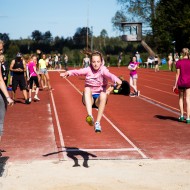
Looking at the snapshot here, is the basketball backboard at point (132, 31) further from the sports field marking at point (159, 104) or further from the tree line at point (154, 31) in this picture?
the sports field marking at point (159, 104)

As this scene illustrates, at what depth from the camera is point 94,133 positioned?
9750mm

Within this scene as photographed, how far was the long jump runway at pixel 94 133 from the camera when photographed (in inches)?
302

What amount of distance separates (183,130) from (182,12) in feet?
133

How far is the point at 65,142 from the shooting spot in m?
8.69

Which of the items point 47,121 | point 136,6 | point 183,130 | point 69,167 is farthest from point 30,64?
point 136,6

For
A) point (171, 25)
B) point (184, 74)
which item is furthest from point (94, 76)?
point (171, 25)

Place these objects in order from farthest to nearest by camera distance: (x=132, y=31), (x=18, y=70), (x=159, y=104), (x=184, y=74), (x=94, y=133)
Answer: (x=132, y=31), (x=159, y=104), (x=18, y=70), (x=184, y=74), (x=94, y=133)

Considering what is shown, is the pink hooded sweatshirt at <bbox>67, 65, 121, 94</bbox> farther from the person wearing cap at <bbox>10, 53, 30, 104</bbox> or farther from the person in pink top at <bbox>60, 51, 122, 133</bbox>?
the person wearing cap at <bbox>10, 53, 30, 104</bbox>

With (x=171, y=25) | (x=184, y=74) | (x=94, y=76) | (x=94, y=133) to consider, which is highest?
(x=171, y=25)

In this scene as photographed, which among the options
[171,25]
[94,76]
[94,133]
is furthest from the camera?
[171,25]

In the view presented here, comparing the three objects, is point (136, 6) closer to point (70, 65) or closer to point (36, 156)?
point (70, 65)

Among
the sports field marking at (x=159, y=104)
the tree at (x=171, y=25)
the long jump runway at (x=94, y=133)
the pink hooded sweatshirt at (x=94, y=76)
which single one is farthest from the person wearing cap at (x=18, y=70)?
the tree at (x=171, y=25)

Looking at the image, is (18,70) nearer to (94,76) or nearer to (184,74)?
(184,74)

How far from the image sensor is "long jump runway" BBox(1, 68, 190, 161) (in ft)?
25.2
